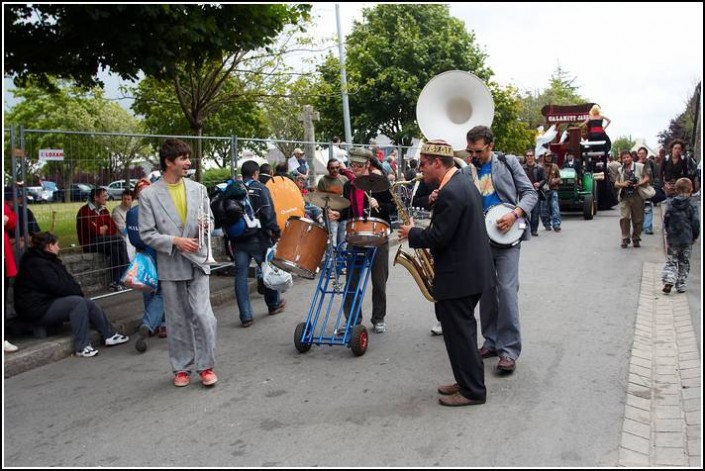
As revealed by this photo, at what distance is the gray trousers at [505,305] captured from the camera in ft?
18.4

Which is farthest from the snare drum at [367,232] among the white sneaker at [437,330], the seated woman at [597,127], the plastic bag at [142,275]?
the seated woman at [597,127]

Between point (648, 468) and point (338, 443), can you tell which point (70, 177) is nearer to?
point (338, 443)

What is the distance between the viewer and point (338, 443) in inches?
171

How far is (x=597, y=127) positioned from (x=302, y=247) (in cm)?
1606

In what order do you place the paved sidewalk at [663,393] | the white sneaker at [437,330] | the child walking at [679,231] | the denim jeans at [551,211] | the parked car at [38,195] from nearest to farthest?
1. the paved sidewalk at [663,393]
2. the white sneaker at [437,330]
3. the parked car at [38,195]
4. the child walking at [679,231]
5. the denim jeans at [551,211]

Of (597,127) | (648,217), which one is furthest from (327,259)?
(597,127)

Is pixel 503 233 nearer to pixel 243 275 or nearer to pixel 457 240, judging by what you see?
pixel 457 240

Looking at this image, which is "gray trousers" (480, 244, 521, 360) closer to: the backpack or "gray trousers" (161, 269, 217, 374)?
"gray trousers" (161, 269, 217, 374)

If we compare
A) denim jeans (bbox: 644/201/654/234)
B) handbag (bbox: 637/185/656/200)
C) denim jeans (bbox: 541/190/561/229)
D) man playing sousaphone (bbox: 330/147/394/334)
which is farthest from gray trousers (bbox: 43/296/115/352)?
denim jeans (bbox: 644/201/654/234)

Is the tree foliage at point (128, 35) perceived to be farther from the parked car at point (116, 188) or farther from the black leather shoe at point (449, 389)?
the black leather shoe at point (449, 389)

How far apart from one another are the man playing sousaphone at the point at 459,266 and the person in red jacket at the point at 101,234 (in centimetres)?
475

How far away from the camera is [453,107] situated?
26.7 feet

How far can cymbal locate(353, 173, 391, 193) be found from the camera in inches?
234

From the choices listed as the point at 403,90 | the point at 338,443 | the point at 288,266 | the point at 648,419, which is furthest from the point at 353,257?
the point at 403,90
